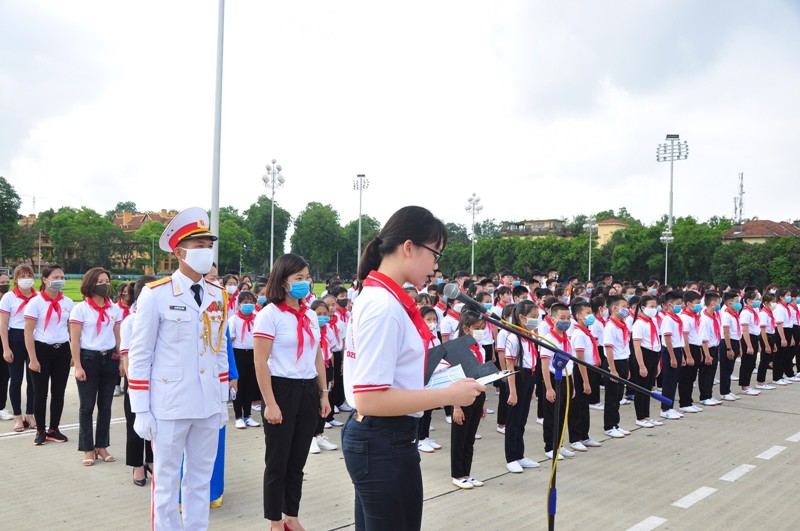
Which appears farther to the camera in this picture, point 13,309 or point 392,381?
point 13,309

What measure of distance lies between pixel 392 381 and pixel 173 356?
79.5 inches

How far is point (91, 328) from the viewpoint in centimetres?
625

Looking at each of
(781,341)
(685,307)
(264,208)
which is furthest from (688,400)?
(264,208)

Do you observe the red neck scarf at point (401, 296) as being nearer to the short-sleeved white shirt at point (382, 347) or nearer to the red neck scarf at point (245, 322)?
the short-sleeved white shirt at point (382, 347)

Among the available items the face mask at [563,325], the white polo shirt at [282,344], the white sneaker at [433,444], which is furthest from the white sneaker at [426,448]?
the white polo shirt at [282,344]

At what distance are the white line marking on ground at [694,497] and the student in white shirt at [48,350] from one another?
260 inches

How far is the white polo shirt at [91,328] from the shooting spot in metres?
6.21

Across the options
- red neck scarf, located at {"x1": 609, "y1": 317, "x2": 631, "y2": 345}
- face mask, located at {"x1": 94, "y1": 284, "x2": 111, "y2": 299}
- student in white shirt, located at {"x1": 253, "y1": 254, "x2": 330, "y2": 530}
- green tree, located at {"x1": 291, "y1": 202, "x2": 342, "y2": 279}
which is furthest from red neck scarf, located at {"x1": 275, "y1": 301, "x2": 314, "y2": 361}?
green tree, located at {"x1": 291, "y1": 202, "x2": 342, "y2": 279}

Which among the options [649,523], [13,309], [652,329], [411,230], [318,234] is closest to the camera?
[411,230]

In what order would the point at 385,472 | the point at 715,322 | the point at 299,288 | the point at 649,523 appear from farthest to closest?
the point at 715,322
the point at 649,523
the point at 299,288
the point at 385,472

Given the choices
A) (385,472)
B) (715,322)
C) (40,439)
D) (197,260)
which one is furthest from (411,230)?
(715,322)

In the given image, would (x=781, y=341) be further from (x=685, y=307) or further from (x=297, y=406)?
(x=297, y=406)

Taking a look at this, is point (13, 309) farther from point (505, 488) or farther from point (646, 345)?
point (646, 345)

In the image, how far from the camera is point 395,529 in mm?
2234
